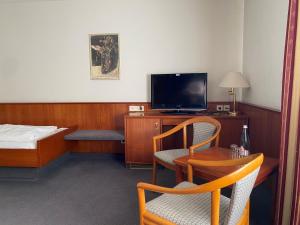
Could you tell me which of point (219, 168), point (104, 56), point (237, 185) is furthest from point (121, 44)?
point (237, 185)

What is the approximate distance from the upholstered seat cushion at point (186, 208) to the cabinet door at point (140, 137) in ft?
5.24

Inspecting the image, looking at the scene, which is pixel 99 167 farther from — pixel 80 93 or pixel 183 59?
pixel 183 59

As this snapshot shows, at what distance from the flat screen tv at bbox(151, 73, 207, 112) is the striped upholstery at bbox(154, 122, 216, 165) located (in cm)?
69

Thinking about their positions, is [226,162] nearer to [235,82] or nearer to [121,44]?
[235,82]

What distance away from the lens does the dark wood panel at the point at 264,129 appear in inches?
84.1

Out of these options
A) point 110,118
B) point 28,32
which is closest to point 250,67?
point 110,118

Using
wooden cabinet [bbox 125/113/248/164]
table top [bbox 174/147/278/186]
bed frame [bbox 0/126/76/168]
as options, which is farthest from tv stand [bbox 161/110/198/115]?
bed frame [bbox 0/126/76/168]

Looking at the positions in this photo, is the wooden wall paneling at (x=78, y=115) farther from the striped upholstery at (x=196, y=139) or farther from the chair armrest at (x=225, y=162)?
the chair armrest at (x=225, y=162)

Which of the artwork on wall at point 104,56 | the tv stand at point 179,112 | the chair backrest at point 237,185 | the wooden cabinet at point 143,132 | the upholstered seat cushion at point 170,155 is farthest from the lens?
the artwork on wall at point 104,56

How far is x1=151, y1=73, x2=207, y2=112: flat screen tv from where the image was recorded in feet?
10.7

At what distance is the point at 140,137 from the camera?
10.4 ft

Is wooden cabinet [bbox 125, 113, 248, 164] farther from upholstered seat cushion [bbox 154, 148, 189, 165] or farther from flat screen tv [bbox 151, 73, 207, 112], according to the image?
upholstered seat cushion [bbox 154, 148, 189, 165]

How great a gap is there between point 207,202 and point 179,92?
6.73ft

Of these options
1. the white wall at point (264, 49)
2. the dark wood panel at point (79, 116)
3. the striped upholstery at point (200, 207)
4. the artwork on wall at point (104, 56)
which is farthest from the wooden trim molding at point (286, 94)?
the artwork on wall at point (104, 56)
